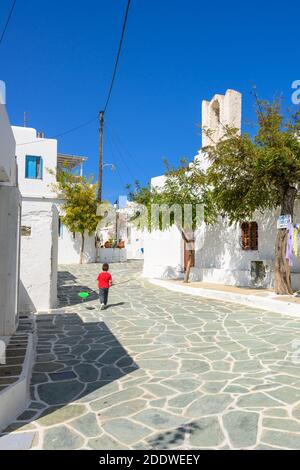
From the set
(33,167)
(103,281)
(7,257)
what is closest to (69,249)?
Result: (33,167)

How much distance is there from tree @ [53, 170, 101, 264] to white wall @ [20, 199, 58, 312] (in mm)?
15222

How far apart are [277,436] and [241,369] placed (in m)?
1.97

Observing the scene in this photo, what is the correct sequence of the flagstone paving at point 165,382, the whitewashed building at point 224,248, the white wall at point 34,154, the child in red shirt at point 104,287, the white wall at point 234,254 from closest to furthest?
the flagstone paving at point 165,382 < the child in red shirt at point 104,287 < the white wall at point 234,254 < the whitewashed building at point 224,248 < the white wall at point 34,154

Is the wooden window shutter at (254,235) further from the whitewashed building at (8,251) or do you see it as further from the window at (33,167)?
the window at (33,167)

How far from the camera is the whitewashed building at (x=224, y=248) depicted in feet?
44.8

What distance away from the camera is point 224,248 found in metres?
15.7

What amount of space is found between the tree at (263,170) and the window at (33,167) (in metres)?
16.2

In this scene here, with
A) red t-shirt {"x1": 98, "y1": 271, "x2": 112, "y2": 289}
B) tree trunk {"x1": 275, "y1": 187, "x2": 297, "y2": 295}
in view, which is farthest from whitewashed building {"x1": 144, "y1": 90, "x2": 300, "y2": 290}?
red t-shirt {"x1": 98, "y1": 271, "x2": 112, "y2": 289}

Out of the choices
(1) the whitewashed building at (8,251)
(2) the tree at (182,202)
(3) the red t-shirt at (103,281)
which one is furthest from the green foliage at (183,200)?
(1) the whitewashed building at (8,251)

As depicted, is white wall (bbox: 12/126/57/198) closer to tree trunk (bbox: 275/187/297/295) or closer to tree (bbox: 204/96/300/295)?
tree (bbox: 204/96/300/295)

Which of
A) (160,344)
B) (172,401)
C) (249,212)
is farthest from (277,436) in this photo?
(249,212)

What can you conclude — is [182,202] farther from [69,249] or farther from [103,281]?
[69,249]

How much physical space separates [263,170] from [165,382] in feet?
24.5

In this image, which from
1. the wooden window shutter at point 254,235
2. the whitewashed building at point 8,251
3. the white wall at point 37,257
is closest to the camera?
the whitewashed building at point 8,251
